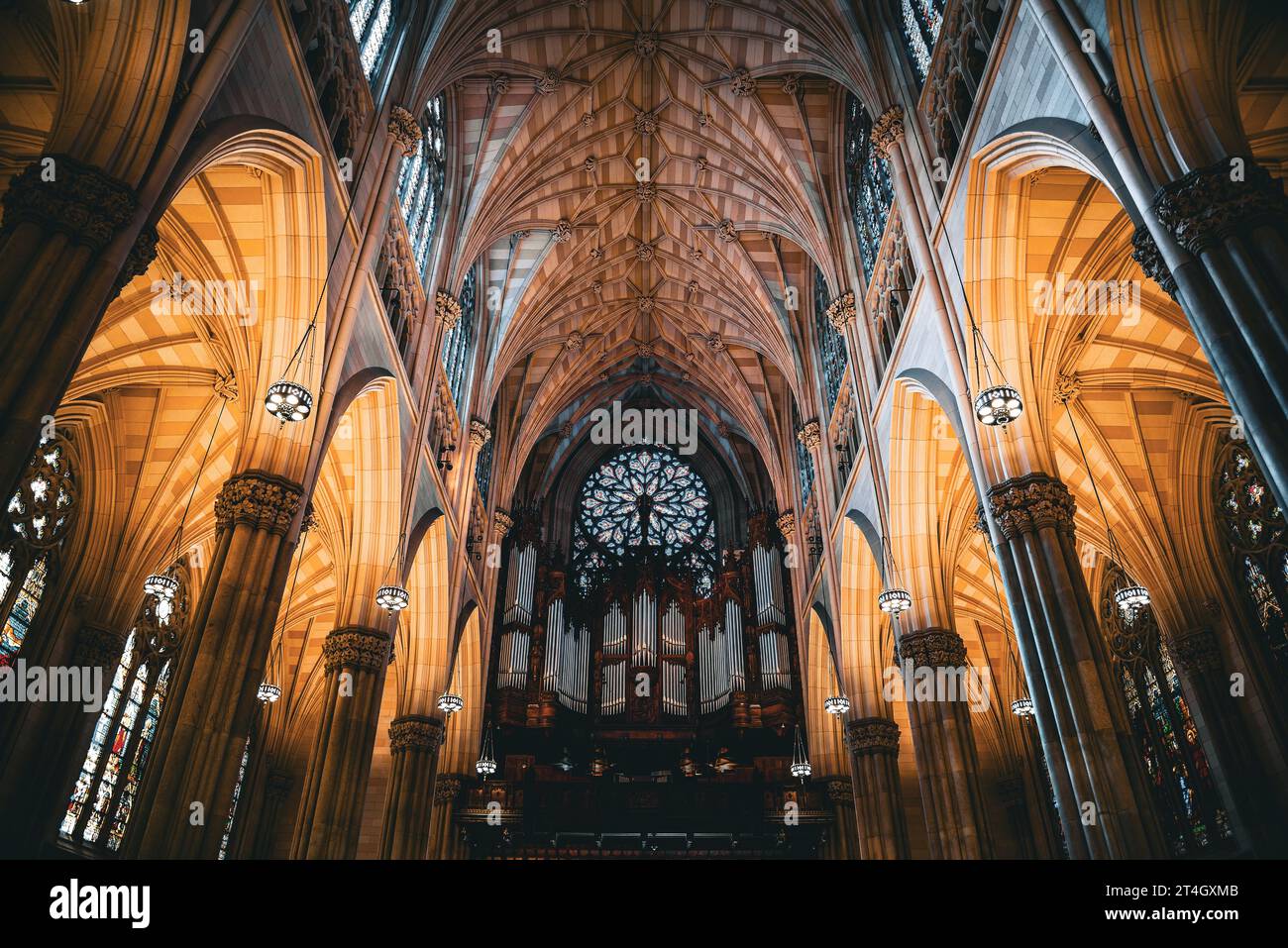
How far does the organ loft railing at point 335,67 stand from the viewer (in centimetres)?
1188

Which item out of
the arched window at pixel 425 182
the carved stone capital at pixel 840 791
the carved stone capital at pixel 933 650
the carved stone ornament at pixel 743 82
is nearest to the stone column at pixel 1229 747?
the carved stone capital at pixel 933 650

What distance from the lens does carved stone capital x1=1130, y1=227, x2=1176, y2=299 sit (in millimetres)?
7828

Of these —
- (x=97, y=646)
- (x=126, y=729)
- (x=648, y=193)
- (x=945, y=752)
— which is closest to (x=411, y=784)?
(x=126, y=729)

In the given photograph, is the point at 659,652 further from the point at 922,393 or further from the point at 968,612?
the point at 922,393

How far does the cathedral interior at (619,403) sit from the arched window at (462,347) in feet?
0.49

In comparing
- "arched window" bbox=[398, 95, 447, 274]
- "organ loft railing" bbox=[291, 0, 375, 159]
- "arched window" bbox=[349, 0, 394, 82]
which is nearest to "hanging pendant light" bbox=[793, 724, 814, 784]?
"arched window" bbox=[398, 95, 447, 274]

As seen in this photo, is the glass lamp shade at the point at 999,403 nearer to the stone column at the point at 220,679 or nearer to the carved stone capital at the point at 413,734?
the stone column at the point at 220,679

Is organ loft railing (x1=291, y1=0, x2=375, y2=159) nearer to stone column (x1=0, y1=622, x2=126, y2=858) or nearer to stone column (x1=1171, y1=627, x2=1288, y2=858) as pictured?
stone column (x1=0, y1=622, x2=126, y2=858)

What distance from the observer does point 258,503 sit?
10.6 m

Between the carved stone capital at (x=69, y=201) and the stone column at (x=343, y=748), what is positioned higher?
the carved stone capital at (x=69, y=201)

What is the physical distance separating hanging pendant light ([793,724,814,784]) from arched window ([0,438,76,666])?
16499 millimetres
